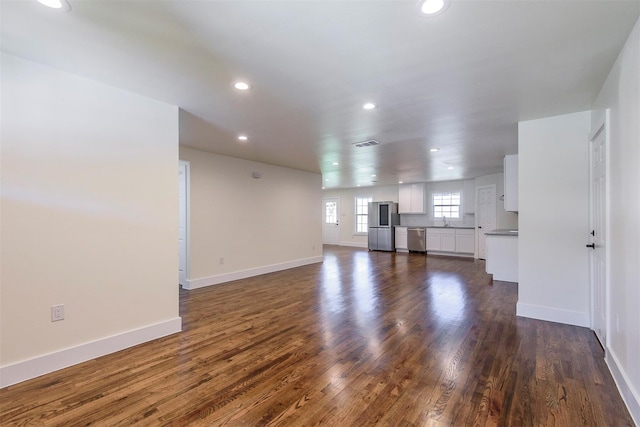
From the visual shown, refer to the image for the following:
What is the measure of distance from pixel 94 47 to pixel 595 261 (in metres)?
4.69

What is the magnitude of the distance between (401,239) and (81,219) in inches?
343

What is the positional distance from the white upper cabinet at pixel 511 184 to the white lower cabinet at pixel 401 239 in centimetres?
492

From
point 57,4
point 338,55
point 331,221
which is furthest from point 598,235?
point 331,221

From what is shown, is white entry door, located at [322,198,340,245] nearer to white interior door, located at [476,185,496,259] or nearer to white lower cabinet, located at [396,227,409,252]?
white lower cabinet, located at [396,227,409,252]

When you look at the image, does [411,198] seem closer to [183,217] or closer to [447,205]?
[447,205]

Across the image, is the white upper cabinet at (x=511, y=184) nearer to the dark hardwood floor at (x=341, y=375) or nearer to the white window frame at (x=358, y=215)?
the dark hardwood floor at (x=341, y=375)

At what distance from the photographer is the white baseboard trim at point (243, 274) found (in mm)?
4918

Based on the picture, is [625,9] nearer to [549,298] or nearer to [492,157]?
[549,298]

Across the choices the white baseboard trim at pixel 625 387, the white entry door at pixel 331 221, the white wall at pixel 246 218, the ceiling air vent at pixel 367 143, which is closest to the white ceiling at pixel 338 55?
the ceiling air vent at pixel 367 143

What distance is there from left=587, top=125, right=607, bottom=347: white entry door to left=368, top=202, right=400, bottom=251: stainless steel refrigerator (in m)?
6.75

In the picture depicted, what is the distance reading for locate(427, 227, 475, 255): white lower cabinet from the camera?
8.47 metres

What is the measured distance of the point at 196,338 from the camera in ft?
9.62

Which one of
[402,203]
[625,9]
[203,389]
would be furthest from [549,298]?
[402,203]

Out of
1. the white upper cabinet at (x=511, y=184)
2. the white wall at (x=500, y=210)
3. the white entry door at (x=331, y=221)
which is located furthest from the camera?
the white entry door at (x=331, y=221)
